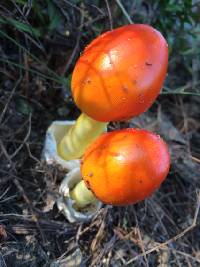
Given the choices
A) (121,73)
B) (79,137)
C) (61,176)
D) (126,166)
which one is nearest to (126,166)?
(126,166)

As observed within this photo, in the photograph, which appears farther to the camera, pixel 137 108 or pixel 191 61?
pixel 191 61

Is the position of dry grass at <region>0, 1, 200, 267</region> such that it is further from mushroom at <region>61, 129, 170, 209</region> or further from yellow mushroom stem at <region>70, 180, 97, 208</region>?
mushroom at <region>61, 129, 170, 209</region>

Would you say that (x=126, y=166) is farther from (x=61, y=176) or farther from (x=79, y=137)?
(x=61, y=176)

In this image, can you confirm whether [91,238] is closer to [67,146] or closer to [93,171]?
[67,146]

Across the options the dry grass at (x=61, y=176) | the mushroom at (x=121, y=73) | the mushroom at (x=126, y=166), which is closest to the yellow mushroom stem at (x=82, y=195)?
the dry grass at (x=61, y=176)

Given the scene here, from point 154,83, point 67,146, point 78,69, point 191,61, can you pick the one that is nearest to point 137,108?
point 154,83
